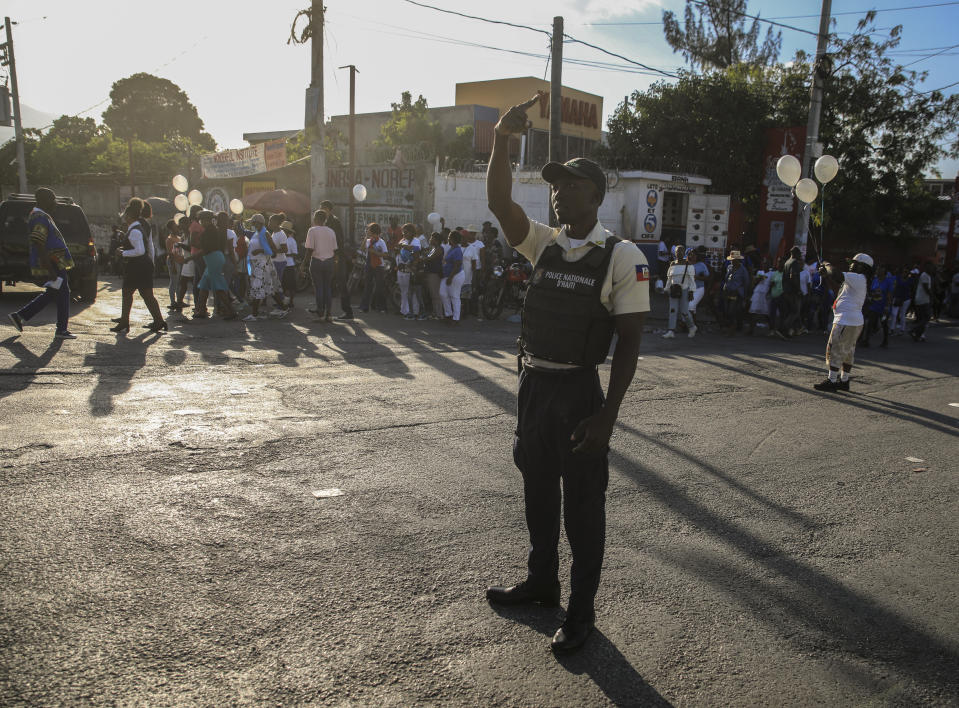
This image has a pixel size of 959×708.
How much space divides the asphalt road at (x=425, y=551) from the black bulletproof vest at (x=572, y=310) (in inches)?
46.6

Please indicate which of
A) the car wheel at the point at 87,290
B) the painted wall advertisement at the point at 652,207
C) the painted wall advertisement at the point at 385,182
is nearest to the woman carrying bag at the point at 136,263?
the car wheel at the point at 87,290

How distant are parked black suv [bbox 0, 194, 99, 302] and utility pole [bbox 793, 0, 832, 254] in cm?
1514

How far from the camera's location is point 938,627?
3.19m

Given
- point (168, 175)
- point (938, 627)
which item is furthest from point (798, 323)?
point (168, 175)

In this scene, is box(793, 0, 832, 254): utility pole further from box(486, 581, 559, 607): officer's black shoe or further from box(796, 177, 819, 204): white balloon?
box(486, 581, 559, 607): officer's black shoe

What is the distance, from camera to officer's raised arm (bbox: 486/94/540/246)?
2834mm

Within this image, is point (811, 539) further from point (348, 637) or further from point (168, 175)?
point (168, 175)

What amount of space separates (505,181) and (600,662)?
6.32 ft

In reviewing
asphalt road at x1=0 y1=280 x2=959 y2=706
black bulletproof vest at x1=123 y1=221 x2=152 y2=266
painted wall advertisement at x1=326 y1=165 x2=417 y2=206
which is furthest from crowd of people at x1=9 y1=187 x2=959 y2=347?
painted wall advertisement at x1=326 y1=165 x2=417 y2=206

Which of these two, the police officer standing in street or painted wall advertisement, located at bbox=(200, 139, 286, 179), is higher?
painted wall advertisement, located at bbox=(200, 139, 286, 179)

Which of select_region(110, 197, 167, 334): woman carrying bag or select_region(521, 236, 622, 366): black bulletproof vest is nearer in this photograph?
select_region(521, 236, 622, 366): black bulletproof vest

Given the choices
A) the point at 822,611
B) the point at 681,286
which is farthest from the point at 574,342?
the point at 681,286

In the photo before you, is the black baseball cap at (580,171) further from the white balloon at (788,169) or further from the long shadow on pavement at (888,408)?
the white balloon at (788,169)

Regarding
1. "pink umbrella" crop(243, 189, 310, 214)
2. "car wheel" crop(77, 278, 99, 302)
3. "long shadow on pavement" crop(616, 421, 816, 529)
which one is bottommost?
"long shadow on pavement" crop(616, 421, 816, 529)
